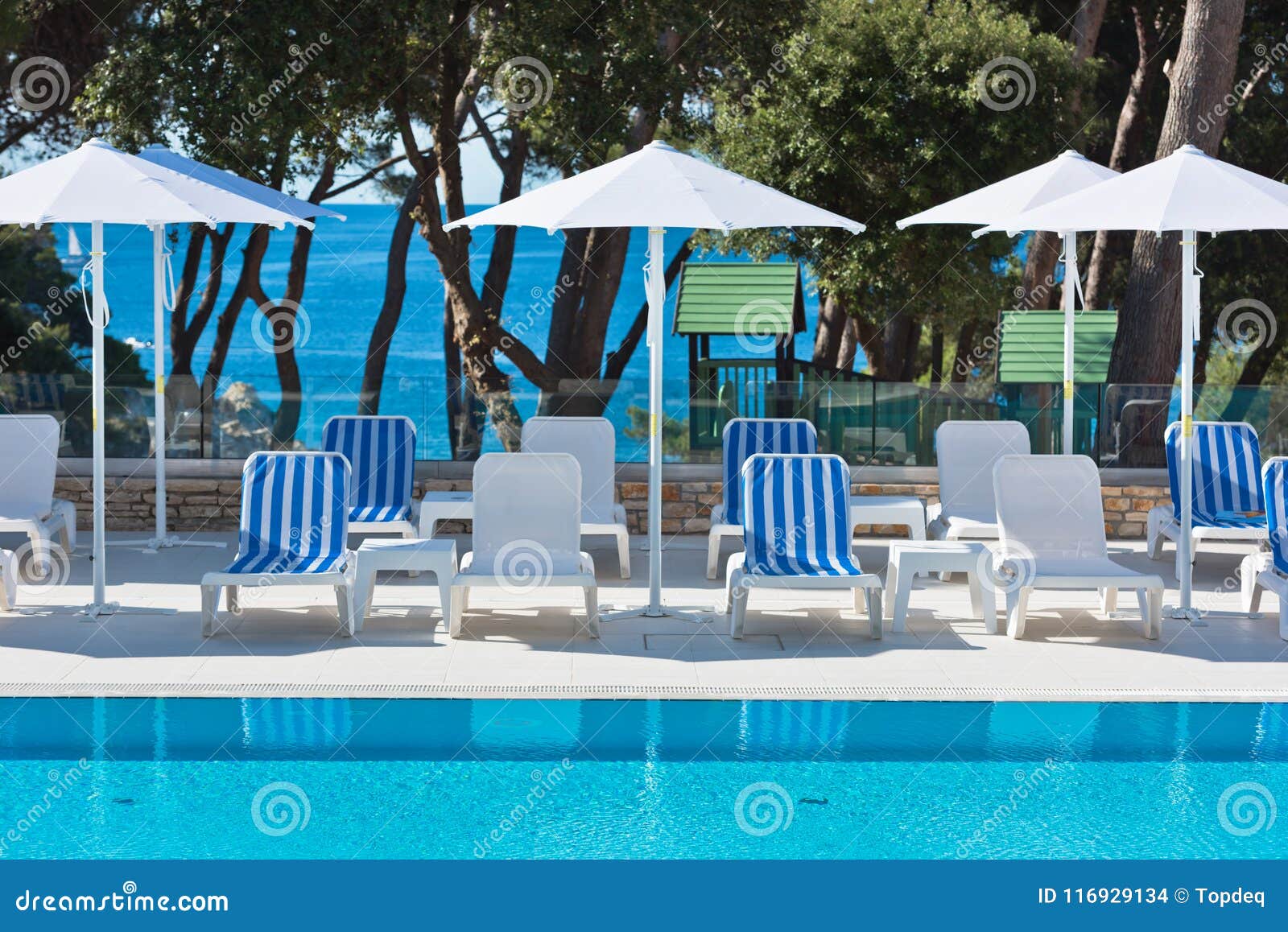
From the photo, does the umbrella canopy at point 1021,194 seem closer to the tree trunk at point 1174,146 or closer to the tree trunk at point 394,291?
the tree trunk at point 1174,146

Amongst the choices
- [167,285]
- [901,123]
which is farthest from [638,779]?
[901,123]

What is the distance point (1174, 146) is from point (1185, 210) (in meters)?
5.96

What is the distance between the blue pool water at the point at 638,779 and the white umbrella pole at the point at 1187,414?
209 cm

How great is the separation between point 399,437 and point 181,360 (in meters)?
13.1

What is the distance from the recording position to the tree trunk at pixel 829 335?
23.8m

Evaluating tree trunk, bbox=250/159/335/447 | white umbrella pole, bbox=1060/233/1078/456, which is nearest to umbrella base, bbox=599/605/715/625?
white umbrella pole, bbox=1060/233/1078/456

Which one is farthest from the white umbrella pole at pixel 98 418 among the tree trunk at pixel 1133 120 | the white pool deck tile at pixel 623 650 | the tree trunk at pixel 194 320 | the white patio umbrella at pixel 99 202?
the tree trunk at pixel 1133 120

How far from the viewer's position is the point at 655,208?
8594 millimetres

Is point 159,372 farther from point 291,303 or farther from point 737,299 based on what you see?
point 291,303

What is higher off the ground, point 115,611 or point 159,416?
point 159,416

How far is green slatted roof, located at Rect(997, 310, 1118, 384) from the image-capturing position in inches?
578

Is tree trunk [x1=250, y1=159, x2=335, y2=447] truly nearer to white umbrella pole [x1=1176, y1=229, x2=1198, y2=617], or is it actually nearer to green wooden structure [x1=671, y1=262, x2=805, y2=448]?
green wooden structure [x1=671, y1=262, x2=805, y2=448]

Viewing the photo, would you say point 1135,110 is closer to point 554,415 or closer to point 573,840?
point 554,415

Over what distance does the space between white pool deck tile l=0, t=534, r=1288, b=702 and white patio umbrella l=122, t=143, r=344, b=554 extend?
53.5 inches
